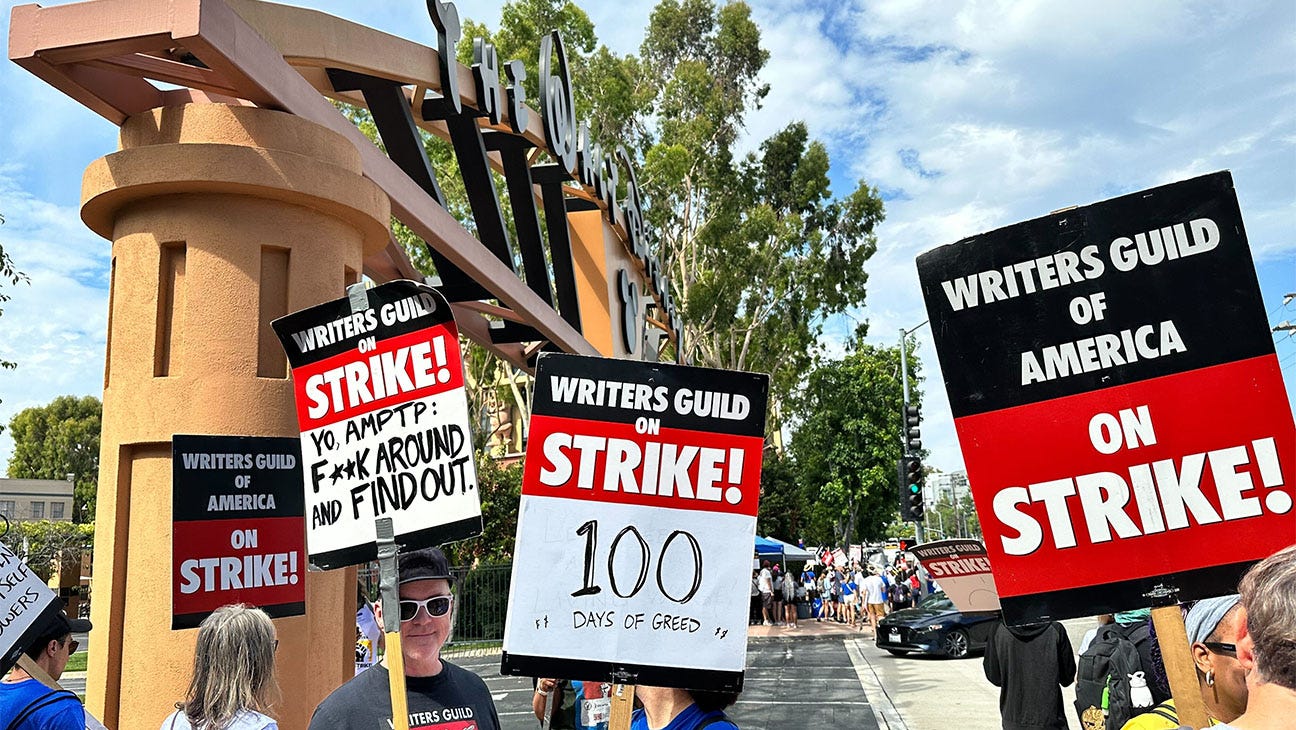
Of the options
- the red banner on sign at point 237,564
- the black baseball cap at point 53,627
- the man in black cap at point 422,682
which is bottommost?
the man in black cap at point 422,682

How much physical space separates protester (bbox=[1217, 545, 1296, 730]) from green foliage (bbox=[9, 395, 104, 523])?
77.6 metres

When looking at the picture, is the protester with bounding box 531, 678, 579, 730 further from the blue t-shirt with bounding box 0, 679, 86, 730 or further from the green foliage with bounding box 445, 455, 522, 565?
the green foliage with bounding box 445, 455, 522, 565

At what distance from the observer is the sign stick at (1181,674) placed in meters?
2.41

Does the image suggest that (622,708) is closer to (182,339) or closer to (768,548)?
(182,339)

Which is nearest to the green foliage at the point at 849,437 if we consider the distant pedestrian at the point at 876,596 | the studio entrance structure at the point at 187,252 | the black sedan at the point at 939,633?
the distant pedestrian at the point at 876,596

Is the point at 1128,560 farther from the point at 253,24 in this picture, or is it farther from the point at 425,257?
the point at 425,257

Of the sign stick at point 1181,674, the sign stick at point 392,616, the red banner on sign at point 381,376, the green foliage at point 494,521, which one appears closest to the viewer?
the sign stick at point 1181,674

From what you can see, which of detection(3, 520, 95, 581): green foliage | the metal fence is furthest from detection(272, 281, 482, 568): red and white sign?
detection(3, 520, 95, 581): green foliage

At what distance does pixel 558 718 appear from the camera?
6.37 metres

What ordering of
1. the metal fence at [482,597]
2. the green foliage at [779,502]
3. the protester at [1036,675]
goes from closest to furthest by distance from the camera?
the protester at [1036,675], the metal fence at [482,597], the green foliage at [779,502]

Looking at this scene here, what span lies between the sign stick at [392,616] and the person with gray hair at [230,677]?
2.46ft

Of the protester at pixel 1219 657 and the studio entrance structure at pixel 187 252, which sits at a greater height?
the studio entrance structure at pixel 187 252

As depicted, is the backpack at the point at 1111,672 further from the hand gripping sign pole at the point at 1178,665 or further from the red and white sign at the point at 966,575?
the hand gripping sign pole at the point at 1178,665

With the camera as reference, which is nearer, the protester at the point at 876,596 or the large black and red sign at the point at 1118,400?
the large black and red sign at the point at 1118,400
